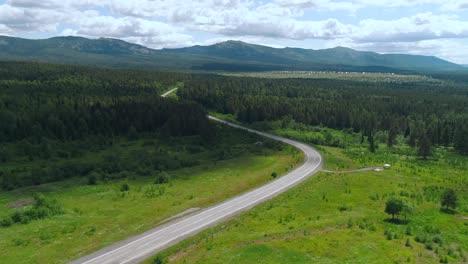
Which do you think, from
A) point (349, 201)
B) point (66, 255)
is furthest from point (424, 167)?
point (66, 255)

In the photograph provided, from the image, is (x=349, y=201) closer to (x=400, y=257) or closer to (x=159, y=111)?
(x=400, y=257)

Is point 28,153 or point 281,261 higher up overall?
point 281,261

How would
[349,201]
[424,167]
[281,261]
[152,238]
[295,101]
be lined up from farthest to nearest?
[295,101] → [424,167] → [349,201] → [152,238] → [281,261]

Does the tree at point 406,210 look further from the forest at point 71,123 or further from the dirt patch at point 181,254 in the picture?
the forest at point 71,123

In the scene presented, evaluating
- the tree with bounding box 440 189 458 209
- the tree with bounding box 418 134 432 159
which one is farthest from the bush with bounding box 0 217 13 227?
the tree with bounding box 418 134 432 159

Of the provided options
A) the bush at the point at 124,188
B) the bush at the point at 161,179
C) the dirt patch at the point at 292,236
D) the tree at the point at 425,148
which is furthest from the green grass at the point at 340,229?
the tree at the point at 425,148

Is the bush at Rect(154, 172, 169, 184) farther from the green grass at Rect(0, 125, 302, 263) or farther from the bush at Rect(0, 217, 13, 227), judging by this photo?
the bush at Rect(0, 217, 13, 227)
